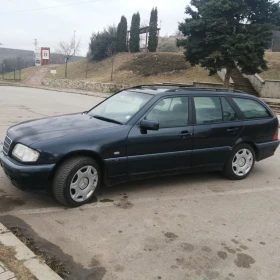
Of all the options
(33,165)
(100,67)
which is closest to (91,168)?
(33,165)

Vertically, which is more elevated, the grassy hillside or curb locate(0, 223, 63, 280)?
the grassy hillside

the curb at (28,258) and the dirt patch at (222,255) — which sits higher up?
the curb at (28,258)

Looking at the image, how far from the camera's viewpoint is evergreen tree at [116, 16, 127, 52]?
44.7 meters

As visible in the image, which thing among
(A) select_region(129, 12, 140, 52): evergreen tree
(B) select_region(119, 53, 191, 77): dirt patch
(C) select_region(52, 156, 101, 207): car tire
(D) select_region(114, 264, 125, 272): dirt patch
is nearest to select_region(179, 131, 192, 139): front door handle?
(C) select_region(52, 156, 101, 207): car tire

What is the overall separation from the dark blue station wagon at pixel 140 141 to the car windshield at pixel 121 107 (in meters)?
0.02

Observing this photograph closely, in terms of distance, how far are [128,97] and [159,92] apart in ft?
1.80

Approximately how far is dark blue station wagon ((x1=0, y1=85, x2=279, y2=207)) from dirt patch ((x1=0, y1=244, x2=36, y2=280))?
108cm

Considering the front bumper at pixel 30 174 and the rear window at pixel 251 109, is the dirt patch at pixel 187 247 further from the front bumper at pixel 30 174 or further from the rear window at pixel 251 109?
the rear window at pixel 251 109

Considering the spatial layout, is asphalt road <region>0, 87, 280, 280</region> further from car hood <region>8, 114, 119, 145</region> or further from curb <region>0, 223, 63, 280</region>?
car hood <region>8, 114, 119, 145</region>

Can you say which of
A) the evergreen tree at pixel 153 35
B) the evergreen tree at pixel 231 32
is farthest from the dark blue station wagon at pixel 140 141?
the evergreen tree at pixel 153 35

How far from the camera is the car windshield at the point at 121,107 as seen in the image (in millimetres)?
4734

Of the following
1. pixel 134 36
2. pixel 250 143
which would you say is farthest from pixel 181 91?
pixel 134 36

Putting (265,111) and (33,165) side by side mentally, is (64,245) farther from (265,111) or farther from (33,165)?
(265,111)

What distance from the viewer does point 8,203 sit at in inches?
166
